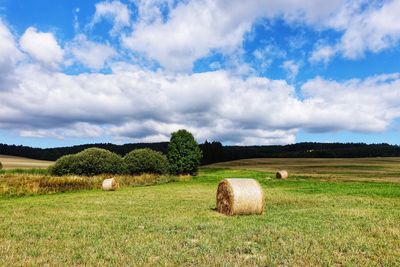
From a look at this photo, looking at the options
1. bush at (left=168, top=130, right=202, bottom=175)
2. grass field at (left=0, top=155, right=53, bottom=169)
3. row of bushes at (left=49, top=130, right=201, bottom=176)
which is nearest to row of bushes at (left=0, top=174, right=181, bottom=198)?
row of bushes at (left=49, top=130, right=201, bottom=176)

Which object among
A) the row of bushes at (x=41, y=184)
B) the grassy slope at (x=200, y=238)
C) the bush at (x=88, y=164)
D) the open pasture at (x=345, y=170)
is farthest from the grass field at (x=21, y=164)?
the grassy slope at (x=200, y=238)

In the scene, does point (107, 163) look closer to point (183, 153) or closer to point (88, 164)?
point (88, 164)

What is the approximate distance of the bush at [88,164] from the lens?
5381 centimetres

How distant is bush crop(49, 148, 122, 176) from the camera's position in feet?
177

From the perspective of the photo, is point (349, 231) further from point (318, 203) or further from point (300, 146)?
point (300, 146)

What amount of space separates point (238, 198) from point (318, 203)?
6.28 m

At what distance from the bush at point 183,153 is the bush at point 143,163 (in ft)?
18.7

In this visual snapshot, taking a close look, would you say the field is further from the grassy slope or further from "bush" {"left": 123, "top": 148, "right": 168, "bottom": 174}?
"bush" {"left": 123, "top": 148, "right": 168, "bottom": 174}

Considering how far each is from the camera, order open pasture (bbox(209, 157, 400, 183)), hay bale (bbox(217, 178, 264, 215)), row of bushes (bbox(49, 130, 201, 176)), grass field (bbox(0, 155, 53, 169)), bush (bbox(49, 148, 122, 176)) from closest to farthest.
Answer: hay bale (bbox(217, 178, 264, 215)) → open pasture (bbox(209, 157, 400, 183)) → bush (bbox(49, 148, 122, 176)) → row of bushes (bbox(49, 130, 201, 176)) → grass field (bbox(0, 155, 53, 169))

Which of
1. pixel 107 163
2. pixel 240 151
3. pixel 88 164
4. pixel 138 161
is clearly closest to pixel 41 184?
pixel 88 164

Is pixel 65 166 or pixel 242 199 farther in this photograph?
pixel 65 166

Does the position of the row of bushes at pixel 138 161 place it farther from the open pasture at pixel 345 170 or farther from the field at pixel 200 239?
the field at pixel 200 239

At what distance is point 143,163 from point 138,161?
76cm

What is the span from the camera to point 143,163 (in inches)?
2323
